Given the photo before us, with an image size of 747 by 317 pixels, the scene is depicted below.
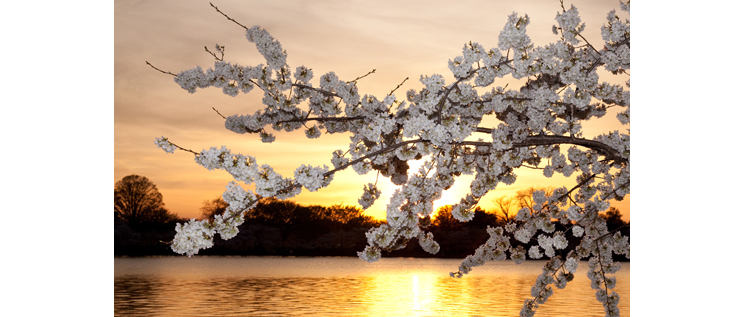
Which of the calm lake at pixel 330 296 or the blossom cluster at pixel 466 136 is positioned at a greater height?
the blossom cluster at pixel 466 136

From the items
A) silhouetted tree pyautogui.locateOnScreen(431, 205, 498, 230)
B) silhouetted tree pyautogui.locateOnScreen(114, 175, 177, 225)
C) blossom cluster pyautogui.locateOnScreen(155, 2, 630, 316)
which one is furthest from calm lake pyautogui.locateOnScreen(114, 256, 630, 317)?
blossom cluster pyautogui.locateOnScreen(155, 2, 630, 316)

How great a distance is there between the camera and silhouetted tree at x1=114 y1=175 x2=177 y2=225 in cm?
3641

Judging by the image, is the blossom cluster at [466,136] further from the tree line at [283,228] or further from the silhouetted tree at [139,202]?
the silhouetted tree at [139,202]

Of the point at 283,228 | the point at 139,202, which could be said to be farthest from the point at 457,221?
the point at 139,202

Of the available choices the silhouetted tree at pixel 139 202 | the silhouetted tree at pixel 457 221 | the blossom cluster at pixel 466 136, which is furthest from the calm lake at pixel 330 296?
the blossom cluster at pixel 466 136

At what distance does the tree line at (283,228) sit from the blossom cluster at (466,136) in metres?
27.9

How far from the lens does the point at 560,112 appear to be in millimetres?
3904

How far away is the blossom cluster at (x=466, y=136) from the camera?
3.01m

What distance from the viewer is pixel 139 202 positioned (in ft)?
123

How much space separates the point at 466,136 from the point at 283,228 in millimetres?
45700

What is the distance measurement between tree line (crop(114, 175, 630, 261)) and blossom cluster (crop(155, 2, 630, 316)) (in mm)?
27881
